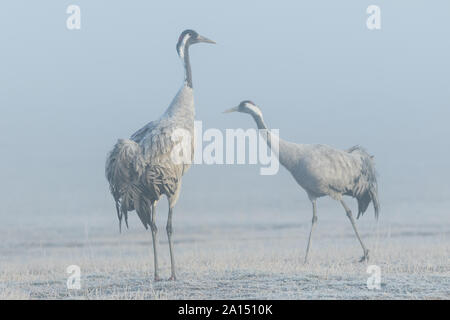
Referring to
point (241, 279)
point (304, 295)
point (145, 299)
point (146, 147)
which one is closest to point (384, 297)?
point (304, 295)

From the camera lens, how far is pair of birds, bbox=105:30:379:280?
8.84 metres

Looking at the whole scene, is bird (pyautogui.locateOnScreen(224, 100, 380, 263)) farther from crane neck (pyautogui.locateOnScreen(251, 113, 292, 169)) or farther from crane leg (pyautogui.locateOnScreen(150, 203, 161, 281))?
crane leg (pyautogui.locateOnScreen(150, 203, 161, 281))

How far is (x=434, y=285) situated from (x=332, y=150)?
2.74 meters

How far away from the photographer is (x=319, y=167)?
1040cm

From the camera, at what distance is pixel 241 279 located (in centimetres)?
894

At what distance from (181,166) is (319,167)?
228 cm

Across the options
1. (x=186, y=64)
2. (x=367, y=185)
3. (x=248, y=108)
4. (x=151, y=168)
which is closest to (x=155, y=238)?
(x=151, y=168)

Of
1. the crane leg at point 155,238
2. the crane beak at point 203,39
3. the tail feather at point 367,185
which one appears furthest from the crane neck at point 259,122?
the crane leg at point 155,238

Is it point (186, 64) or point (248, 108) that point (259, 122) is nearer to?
point (248, 108)

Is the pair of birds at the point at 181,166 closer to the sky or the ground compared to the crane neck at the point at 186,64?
closer to the ground

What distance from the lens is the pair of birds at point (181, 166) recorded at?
8.84 m

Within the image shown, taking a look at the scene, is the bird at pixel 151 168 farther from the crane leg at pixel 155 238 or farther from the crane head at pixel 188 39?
the crane head at pixel 188 39

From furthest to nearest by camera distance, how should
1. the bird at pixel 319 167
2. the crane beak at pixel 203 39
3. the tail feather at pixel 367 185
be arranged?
the tail feather at pixel 367 185 < the bird at pixel 319 167 < the crane beak at pixel 203 39

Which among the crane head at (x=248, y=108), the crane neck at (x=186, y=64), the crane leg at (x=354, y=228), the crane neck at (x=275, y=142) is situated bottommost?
the crane leg at (x=354, y=228)
